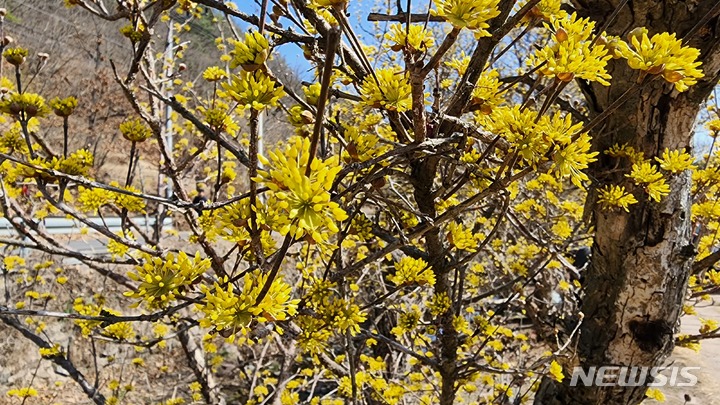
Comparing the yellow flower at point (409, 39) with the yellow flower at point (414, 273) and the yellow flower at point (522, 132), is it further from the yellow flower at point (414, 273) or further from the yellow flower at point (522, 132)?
the yellow flower at point (414, 273)

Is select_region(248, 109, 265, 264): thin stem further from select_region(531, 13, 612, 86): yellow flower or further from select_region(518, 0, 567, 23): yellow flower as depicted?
select_region(518, 0, 567, 23): yellow flower

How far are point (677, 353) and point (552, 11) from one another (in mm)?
6163

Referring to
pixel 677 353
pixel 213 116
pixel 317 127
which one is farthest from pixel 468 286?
pixel 317 127

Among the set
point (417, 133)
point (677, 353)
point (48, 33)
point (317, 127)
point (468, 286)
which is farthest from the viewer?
point (48, 33)

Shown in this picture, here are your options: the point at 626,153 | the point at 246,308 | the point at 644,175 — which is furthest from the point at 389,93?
the point at 626,153

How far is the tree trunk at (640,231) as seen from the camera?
66.4 inches

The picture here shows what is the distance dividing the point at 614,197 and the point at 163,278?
61.8 inches

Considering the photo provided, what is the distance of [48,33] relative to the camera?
13586mm

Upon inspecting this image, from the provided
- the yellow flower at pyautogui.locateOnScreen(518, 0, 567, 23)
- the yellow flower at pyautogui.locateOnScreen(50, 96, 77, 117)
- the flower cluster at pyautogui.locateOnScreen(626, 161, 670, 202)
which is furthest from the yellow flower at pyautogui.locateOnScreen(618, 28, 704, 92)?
the yellow flower at pyautogui.locateOnScreen(50, 96, 77, 117)

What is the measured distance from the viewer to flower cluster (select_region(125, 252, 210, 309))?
931 millimetres

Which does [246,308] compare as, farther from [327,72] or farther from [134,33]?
[134,33]

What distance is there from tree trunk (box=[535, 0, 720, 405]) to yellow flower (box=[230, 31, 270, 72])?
4.72 ft

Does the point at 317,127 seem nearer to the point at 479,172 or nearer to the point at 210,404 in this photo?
the point at 479,172

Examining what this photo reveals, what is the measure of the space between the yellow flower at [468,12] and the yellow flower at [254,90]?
1.06 ft
